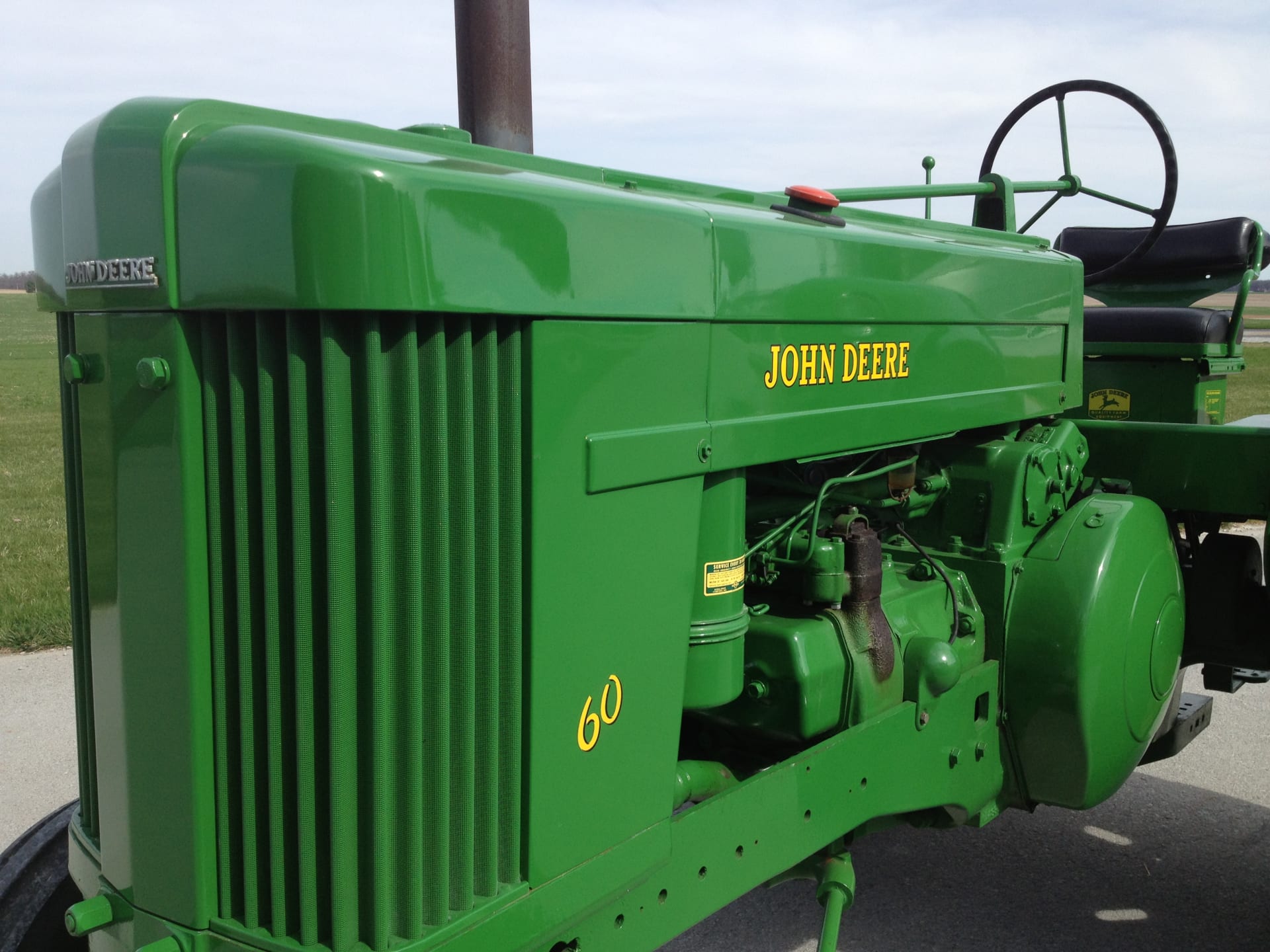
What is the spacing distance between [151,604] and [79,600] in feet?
1.17

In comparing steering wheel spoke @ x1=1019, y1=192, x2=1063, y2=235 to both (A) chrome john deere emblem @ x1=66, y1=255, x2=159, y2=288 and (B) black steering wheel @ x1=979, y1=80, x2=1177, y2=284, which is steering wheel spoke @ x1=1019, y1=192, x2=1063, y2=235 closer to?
(B) black steering wheel @ x1=979, y1=80, x2=1177, y2=284

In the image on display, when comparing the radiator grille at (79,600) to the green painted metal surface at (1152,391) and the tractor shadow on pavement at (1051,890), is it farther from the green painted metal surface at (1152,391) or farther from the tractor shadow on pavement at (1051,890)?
the green painted metal surface at (1152,391)

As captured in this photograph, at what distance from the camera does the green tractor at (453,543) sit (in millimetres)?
1413

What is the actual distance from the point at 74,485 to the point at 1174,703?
2777mm

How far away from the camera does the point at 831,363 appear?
2143mm

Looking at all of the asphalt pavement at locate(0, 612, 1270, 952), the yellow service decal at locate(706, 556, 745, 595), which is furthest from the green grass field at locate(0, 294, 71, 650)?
the asphalt pavement at locate(0, 612, 1270, 952)

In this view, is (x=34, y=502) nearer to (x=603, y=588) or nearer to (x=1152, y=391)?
(x=1152, y=391)

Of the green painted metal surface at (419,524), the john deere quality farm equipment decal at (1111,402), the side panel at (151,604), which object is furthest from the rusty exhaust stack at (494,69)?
the john deere quality farm equipment decal at (1111,402)

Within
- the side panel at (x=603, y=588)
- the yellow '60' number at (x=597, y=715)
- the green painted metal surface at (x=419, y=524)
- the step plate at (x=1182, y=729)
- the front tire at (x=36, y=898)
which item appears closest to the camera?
the green painted metal surface at (x=419, y=524)

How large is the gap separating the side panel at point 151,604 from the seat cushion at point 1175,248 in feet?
12.8

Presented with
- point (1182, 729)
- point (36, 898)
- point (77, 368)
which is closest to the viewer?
point (77, 368)

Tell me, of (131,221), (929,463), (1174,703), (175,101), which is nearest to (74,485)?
(131,221)

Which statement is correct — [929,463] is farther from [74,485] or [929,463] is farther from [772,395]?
[74,485]

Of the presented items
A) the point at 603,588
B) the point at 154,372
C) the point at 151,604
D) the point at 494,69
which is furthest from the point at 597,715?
the point at 494,69
